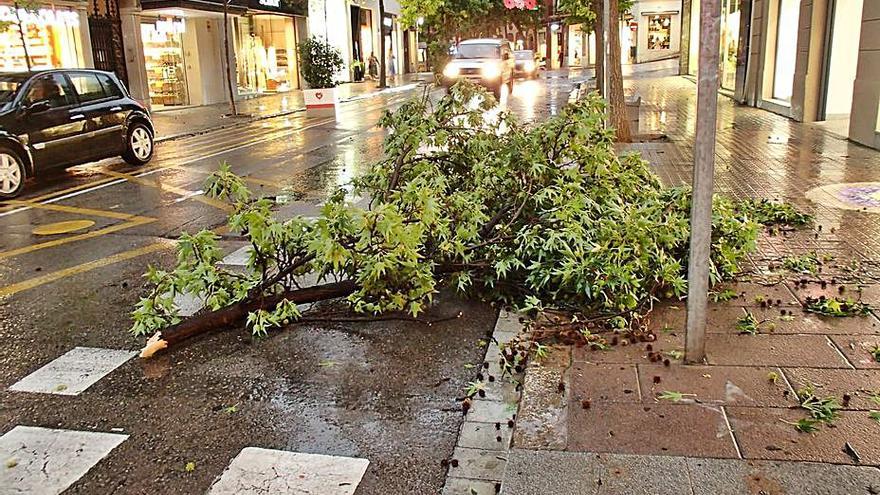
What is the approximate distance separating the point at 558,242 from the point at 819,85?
1337 cm

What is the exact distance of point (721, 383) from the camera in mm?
4145

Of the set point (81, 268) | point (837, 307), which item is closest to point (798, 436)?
Result: point (837, 307)

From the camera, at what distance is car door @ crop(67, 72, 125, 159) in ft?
41.1

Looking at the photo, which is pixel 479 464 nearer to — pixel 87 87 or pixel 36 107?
pixel 36 107

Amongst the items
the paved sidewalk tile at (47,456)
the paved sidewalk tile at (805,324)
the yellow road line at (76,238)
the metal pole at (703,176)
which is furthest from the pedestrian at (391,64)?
the paved sidewalk tile at (47,456)

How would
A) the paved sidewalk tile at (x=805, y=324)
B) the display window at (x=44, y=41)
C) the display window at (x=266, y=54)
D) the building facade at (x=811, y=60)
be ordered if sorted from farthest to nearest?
the display window at (x=266, y=54), the display window at (x=44, y=41), the building facade at (x=811, y=60), the paved sidewalk tile at (x=805, y=324)

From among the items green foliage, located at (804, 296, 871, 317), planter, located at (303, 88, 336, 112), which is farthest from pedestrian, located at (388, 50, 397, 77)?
green foliage, located at (804, 296, 871, 317)

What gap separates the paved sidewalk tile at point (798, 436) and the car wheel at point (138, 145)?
12283 millimetres

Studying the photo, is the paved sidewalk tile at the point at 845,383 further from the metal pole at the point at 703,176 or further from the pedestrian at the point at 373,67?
the pedestrian at the point at 373,67

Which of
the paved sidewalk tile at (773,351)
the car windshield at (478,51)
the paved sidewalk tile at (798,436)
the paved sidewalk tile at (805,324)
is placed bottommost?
the paved sidewalk tile at (798,436)

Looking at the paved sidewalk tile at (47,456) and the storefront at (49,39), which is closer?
the paved sidewalk tile at (47,456)

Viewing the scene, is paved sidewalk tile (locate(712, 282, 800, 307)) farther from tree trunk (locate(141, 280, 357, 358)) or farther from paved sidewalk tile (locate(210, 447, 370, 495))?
paved sidewalk tile (locate(210, 447, 370, 495))

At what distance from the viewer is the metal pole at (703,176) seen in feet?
13.3

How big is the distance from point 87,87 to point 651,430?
39.3ft
